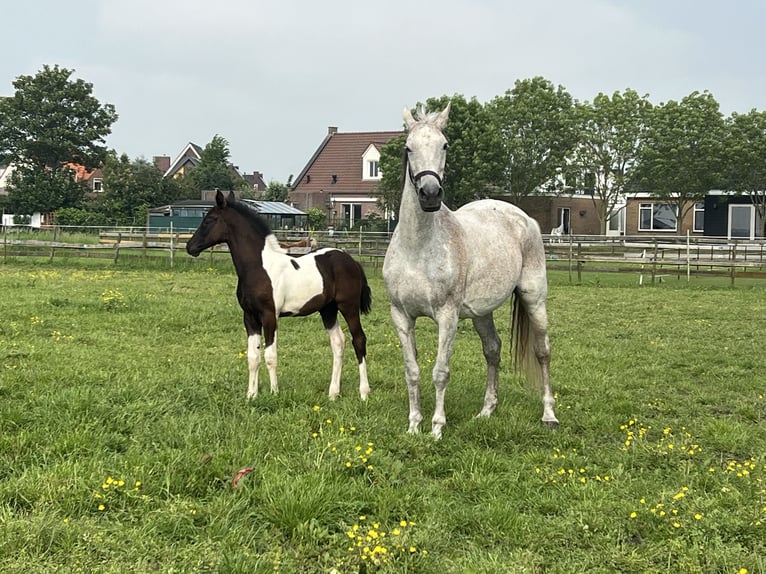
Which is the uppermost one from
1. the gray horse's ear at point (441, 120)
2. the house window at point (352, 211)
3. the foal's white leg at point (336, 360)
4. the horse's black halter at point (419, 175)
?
the house window at point (352, 211)

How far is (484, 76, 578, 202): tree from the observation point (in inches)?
1427

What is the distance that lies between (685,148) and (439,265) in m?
32.9

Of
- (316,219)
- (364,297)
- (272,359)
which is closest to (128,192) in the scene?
(316,219)

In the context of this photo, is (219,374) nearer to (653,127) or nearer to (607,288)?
(607,288)

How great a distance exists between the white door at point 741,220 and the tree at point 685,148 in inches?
110

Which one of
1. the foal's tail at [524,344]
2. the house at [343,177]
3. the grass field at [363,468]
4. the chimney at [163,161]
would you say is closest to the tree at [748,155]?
the house at [343,177]

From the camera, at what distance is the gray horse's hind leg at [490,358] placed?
5.86 metres

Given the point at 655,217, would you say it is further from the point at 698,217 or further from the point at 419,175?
the point at 419,175

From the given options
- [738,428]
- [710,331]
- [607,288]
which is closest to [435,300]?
[738,428]

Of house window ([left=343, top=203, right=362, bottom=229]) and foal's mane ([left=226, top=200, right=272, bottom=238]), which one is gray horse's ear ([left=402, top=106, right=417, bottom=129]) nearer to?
foal's mane ([left=226, top=200, right=272, bottom=238])

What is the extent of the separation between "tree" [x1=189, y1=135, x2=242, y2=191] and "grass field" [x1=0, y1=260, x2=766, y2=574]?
5104cm

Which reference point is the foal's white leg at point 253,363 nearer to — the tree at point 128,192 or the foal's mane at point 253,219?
the foal's mane at point 253,219

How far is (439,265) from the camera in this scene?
4.95 metres

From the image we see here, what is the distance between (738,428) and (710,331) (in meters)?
6.13
